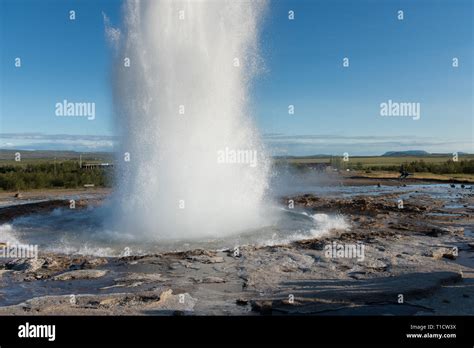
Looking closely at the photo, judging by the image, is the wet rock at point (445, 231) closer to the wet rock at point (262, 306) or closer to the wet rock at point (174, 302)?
the wet rock at point (262, 306)

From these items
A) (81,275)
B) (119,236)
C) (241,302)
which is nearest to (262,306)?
(241,302)

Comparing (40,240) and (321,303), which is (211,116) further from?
(321,303)

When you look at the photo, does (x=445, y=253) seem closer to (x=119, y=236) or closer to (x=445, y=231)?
(x=445, y=231)

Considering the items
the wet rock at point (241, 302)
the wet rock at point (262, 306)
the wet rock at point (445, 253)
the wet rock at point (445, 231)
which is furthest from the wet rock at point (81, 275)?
the wet rock at point (445, 231)

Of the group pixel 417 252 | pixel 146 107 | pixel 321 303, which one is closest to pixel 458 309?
pixel 321 303

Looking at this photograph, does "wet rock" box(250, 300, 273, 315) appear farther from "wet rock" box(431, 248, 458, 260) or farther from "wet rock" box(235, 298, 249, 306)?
"wet rock" box(431, 248, 458, 260)

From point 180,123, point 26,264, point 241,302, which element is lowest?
point 241,302
